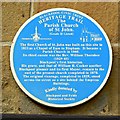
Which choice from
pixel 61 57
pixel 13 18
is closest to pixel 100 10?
pixel 61 57

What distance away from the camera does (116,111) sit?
1.94 metres

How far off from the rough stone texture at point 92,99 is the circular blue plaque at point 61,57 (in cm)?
3

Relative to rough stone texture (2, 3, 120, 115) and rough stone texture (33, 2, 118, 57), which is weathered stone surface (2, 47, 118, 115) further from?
rough stone texture (33, 2, 118, 57)

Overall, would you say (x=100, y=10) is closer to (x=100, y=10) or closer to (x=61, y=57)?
(x=100, y=10)

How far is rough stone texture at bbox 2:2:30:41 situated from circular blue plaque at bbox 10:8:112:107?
3 cm

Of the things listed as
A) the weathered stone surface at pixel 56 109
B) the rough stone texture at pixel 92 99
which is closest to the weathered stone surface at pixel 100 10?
the rough stone texture at pixel 92 99

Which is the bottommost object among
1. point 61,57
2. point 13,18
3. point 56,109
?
point 56,109

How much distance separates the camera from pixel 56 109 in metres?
1.93

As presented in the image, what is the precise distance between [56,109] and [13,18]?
1.51 ft

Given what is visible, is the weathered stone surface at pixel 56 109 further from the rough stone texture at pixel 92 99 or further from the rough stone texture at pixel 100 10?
the rough stone texture at pixel 100 10

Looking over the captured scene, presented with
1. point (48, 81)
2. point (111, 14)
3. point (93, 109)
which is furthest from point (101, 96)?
point (111, 14)

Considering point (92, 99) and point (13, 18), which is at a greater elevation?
point (13, 18)

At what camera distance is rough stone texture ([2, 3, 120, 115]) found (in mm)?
1930

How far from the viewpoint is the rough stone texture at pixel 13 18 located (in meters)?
2.01
